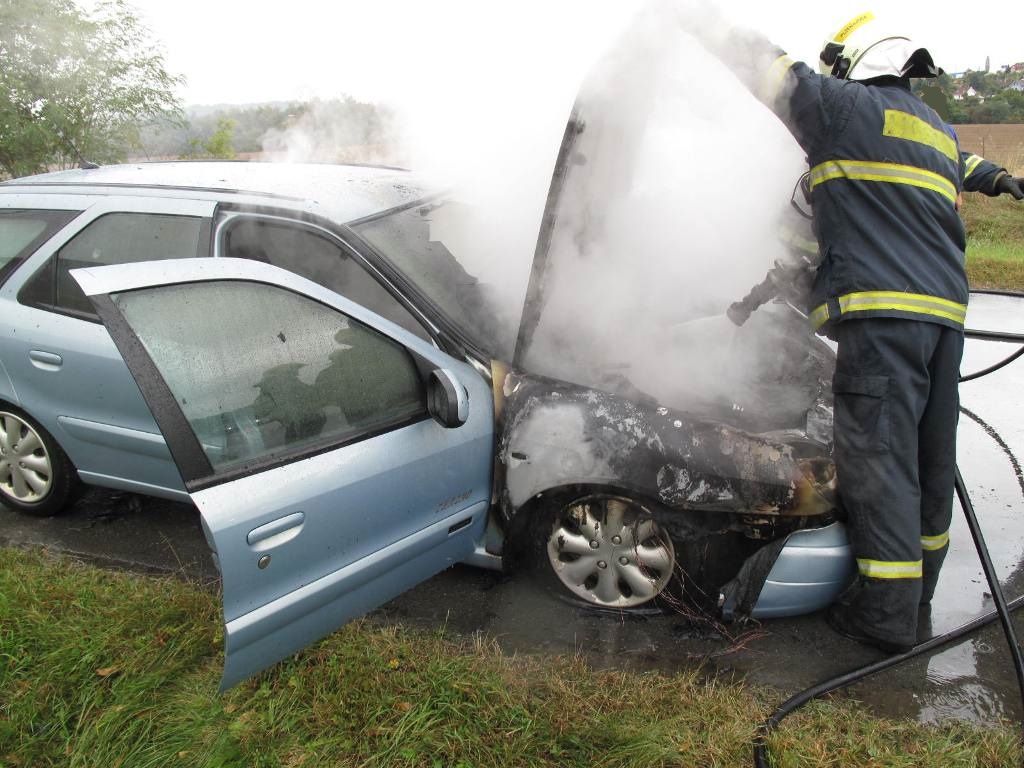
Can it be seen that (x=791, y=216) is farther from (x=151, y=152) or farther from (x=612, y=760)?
(x=151, y=152)

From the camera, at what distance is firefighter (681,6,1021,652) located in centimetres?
235

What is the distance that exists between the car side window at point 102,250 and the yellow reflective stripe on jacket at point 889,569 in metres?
2.82

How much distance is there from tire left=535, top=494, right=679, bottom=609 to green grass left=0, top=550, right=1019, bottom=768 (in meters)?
0.33

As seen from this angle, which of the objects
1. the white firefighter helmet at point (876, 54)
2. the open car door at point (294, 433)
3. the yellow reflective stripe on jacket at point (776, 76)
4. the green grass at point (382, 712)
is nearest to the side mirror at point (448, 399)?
the open car door at point (294, 433)

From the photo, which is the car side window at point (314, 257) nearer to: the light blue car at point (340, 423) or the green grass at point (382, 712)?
the light blue car at point (340, 423)

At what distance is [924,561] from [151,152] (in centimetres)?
757

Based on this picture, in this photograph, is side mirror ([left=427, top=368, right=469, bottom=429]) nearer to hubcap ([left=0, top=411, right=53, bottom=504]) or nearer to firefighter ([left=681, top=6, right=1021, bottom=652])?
firefighter ([left=681, top=6, right=1021, bottom=652])

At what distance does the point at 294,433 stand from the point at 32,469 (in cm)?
202

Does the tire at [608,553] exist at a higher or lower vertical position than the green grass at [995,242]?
lower

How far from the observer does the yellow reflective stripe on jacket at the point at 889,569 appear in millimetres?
2420

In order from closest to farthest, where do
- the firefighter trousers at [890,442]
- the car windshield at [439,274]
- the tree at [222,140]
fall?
the firefighter trousers at [890,442] → the car windshield at [439,274] → the tree at [222,140]

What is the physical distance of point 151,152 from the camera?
23.9 feet

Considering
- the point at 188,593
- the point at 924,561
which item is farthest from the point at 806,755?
the point at 188,593

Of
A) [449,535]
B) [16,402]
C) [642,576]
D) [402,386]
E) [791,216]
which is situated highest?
[791,216]
